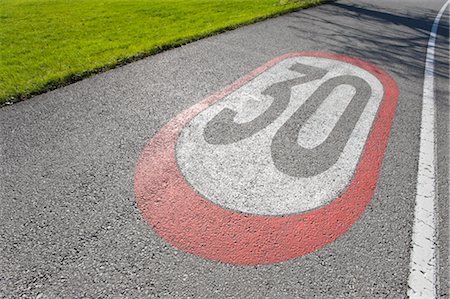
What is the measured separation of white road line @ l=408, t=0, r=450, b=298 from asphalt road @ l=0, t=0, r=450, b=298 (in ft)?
0.16

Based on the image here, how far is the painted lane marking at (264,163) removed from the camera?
2.99 meters

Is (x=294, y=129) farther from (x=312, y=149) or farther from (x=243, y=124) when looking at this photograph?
(x=243, y=124)

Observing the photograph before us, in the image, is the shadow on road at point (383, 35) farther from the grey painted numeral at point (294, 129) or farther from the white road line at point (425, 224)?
the white road line at point (425, 224)

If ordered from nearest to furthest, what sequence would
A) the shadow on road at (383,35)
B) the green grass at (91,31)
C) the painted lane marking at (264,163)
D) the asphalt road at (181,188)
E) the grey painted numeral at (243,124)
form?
the asphalt road at (181,188)
the painted lane marking at (264,163)
the grey painted numeral at (243,124)
the green grass at (91,31)
the shadow on road at (383,35)

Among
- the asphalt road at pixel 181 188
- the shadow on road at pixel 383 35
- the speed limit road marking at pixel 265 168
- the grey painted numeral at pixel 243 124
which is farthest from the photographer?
the shadow on road at pixel 383 35

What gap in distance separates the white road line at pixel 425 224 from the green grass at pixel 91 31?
4.74 meters

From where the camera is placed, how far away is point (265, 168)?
3346 millimetres

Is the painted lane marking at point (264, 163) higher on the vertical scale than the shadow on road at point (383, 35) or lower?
lower

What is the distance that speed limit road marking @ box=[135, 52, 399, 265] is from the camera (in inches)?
104

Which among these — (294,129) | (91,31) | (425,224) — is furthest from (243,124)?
(91,31)

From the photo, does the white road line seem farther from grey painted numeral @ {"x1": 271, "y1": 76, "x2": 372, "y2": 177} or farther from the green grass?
the green grass

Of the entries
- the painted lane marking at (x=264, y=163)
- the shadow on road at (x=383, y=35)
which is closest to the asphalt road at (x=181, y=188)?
the painted lane marking at (x=264, y=163)

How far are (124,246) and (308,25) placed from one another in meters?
7.97

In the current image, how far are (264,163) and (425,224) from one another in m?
1.55
